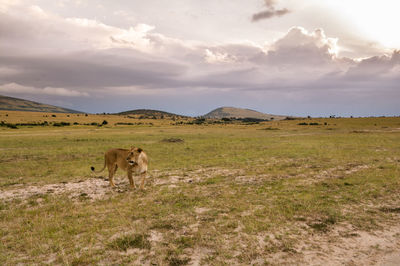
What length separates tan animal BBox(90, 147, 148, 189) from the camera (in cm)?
1076

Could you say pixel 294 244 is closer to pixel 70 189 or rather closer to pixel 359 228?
pixel 359 228

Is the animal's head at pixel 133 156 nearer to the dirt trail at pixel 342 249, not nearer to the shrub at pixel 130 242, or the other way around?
the dirt trail at pixel 342 249

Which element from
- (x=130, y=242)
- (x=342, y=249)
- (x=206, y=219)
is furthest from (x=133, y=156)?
(x=342, y=249)

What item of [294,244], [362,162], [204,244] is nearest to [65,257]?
[204,244]

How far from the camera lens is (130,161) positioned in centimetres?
1052

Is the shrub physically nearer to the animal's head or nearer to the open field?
the open field

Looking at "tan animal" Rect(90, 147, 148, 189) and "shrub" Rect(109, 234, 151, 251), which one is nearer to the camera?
"shrub" Rect(109, 234, 151, 251)

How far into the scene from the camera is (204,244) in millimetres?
6039

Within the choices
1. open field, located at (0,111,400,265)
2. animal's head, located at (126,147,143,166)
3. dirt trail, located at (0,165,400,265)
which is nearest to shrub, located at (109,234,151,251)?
open field, located at (0,111,400,265)

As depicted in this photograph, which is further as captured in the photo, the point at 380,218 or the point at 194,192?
the point at 194,192

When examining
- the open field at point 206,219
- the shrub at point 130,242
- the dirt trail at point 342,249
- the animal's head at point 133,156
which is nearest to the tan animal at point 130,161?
the animal's head at point 133,156

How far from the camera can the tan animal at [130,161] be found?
10758 mm

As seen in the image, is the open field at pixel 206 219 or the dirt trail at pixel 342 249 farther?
the open field at pixel 206 219

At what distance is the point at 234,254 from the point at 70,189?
31.4 ft
